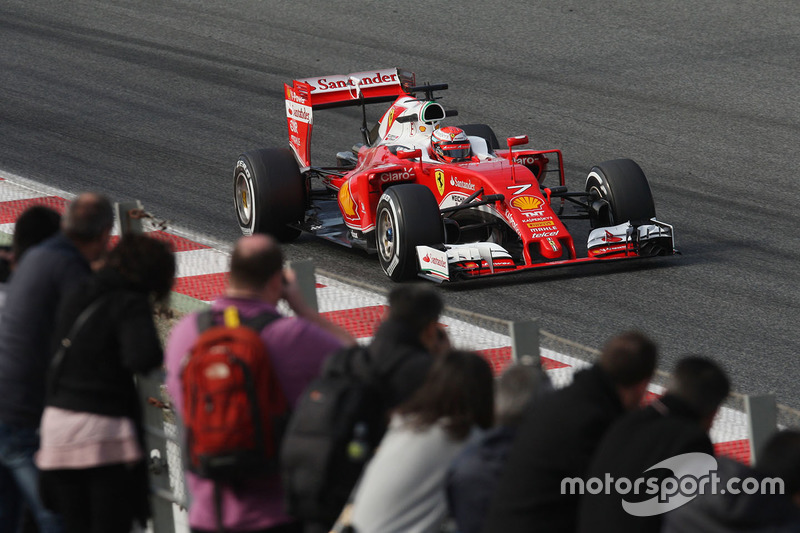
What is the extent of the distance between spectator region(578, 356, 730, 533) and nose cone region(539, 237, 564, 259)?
637cm

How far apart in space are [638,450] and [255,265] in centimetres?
141

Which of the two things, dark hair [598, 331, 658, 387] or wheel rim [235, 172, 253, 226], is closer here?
dark hair [598, 331, 658, 387]

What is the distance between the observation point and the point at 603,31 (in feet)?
67.9

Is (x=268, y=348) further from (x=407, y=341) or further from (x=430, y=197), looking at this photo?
(x=430, y=197)

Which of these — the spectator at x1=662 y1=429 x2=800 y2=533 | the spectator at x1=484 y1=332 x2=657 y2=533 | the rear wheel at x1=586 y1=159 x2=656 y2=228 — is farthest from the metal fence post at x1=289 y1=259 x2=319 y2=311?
the rear wheel at x1=586 y1=159 x2=656 y2=228

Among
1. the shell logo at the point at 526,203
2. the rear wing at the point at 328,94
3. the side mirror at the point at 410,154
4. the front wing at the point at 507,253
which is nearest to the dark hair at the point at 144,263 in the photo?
the front wing at the point at 507,253

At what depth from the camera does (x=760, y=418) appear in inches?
169

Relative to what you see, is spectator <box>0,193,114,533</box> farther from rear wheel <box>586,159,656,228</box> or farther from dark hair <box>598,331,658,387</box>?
rear wheel <box>586,159,656,228</box>

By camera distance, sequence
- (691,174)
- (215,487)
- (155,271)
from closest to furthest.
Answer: (215,487), (155,271), (691,174)

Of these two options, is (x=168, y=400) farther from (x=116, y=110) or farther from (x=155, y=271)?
(x=116, y=110)

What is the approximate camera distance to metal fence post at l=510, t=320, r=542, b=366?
474cm

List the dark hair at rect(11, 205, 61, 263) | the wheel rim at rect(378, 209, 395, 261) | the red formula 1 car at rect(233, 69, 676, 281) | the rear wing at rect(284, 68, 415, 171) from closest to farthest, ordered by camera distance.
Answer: the dark hair at rect(11, 205, 61, 263) → the red formula 1 car at rect(233, 69, 676, 281) → the wheel rim at rect(378, 209, 395, 261) → the rear wing at rect(284, 68, 415, 171)

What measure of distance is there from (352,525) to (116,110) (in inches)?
537

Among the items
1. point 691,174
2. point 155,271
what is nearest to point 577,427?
point 155,271
